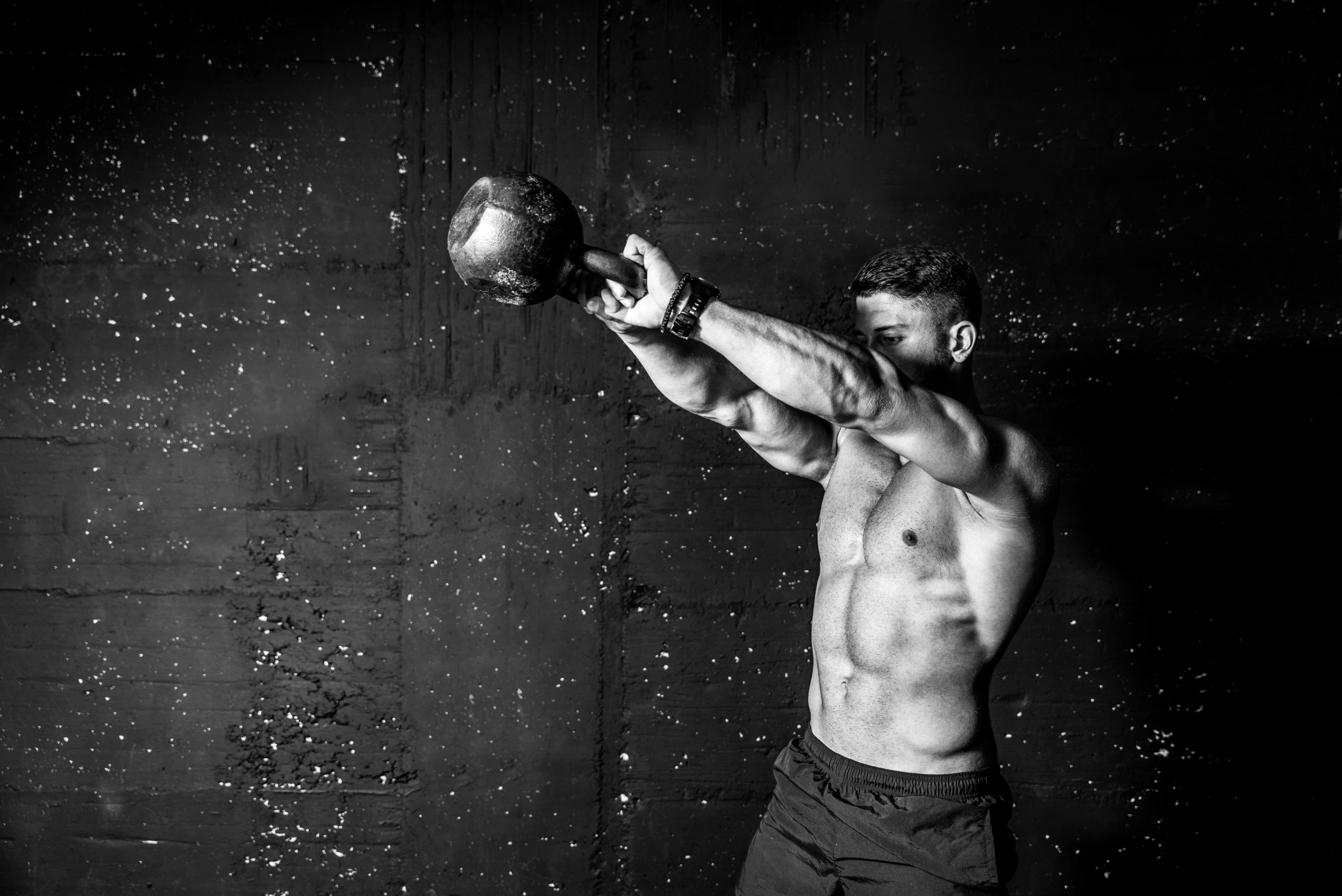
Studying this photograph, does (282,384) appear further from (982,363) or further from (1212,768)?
(1212,768)

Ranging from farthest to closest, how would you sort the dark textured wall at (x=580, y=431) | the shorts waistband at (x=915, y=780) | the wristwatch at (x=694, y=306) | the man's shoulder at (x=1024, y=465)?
1. the dark textured wall at (x=580, y=431)
2. the shorts waistband at (x=915, y=780)
3. the man's shoulder at (x=1024, y=465)
4. the wristwatch at (x=694, y=306)

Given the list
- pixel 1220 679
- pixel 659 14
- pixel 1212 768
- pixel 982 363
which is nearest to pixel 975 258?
pixel 982 363

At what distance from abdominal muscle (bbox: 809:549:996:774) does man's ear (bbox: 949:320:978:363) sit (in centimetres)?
45

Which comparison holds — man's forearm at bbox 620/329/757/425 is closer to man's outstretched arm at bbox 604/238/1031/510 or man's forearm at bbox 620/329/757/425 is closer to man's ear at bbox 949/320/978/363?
man's outstretched arm at bbox 604/238/1031/510

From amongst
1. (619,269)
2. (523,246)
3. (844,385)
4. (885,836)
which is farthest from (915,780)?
(523,246)

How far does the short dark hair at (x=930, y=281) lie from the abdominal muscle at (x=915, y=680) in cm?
53

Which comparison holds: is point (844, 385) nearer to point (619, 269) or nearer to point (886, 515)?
point (619, 269)

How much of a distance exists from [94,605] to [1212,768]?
10.2 feet

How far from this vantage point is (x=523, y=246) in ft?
4.42

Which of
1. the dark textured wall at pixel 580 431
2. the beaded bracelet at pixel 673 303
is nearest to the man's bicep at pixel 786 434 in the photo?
the dark textured wall at pixel 580 431

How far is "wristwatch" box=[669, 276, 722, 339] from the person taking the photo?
133 cm

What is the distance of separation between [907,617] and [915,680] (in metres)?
0.12

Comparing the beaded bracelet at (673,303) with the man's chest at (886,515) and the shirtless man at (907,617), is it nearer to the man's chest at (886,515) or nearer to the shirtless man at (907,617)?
the shirtless man at (907,617)

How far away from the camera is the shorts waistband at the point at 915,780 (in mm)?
1716
